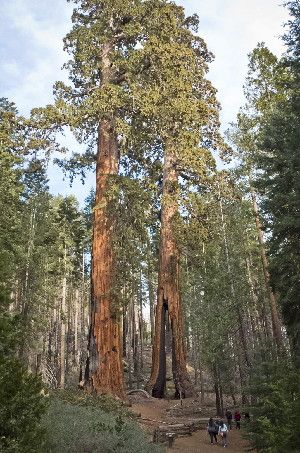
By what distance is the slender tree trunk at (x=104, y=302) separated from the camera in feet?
44.3

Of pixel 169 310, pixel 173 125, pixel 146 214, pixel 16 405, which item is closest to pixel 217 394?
pixel 169 310

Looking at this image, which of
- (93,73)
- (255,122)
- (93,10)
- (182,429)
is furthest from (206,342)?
(93,10)

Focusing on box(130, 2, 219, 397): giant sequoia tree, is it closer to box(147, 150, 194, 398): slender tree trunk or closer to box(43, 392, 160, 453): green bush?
box(147, 150, 194, 398): slender tree trunk

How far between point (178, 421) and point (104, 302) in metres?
7.44

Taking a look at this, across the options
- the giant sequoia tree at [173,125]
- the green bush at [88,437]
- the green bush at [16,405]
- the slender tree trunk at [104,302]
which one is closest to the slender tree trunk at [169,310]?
the giant sequoia tree at [173,125]

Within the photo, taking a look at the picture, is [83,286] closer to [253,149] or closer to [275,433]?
[253,149]

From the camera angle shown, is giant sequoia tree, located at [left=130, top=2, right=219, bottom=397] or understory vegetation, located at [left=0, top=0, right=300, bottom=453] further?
giant sequoia tree, located at [left=130, top=2, right=219, bottom=397]

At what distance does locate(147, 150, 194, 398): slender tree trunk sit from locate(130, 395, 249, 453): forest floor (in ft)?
3.40

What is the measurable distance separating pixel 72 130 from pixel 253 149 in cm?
1337

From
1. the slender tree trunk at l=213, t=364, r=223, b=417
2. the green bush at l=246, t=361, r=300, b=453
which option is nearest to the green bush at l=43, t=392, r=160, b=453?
the green bush at l=246, t=361, r=300, b=453

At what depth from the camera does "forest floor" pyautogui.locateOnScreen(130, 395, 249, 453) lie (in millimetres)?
15703

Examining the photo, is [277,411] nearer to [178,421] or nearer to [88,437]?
[88,437]

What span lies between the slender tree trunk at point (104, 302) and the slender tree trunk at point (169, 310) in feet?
20.1

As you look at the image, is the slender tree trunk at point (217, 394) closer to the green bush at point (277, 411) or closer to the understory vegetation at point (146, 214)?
the understory vegetation at point (146, 214)
